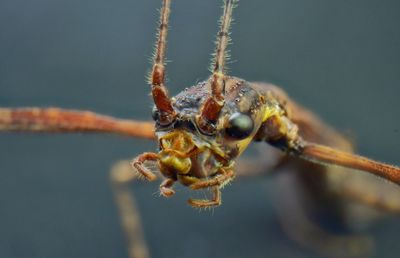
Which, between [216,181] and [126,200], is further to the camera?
[126,200]

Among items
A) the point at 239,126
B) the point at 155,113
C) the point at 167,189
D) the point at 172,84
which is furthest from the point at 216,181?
the point at 172,84

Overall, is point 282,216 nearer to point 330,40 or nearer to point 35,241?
point 330,40

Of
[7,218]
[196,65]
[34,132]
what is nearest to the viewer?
[34,132]

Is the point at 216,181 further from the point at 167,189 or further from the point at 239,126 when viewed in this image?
the point at 239,126

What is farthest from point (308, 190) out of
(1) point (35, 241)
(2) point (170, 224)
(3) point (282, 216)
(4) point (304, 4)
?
(1) point (35, 241)

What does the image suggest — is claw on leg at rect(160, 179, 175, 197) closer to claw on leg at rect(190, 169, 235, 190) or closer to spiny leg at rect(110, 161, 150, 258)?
claw on leg at rect(190, 169, 235, 190)

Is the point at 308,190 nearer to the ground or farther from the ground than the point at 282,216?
farther from the ground

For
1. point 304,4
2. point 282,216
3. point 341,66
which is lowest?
point 282,216
